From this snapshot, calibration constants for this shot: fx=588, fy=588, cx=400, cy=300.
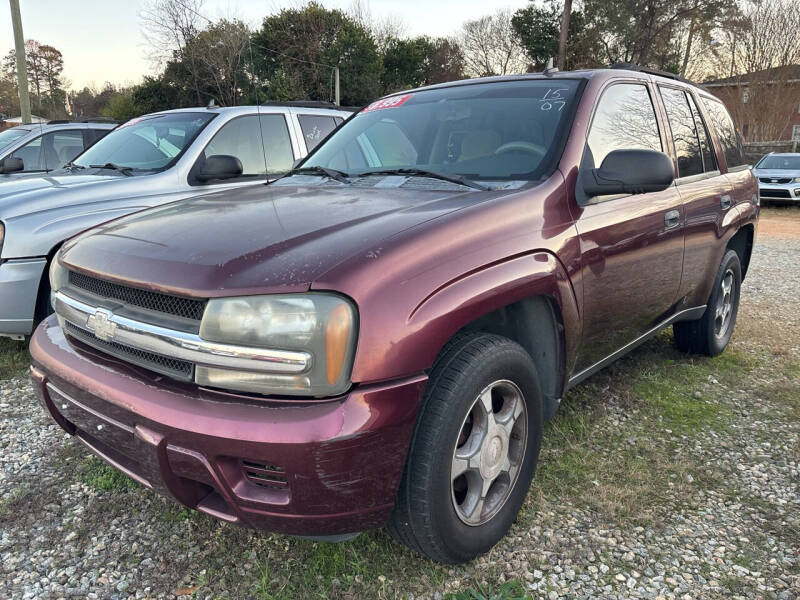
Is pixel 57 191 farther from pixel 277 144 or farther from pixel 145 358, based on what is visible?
pixel 145 358

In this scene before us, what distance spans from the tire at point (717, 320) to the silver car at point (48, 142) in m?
6.69

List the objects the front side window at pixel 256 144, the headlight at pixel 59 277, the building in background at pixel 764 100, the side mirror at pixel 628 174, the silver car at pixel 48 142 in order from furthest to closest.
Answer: the building in background at pixel 764 100
the silver car at pixel 48 142
the front side window at pixel 256 144
the side mirror at pixel 628 174
the headlight at pixel 59 277

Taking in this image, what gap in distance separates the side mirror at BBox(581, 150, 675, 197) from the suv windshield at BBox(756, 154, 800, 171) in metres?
17.0

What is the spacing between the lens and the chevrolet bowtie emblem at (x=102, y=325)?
185cm

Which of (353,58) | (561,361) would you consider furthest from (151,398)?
(353,58)

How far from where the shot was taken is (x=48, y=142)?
7.34 m

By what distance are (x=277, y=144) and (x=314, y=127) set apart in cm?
46

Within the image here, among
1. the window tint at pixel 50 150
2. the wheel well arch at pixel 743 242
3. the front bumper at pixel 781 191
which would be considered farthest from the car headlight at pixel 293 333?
the front bumper at pixel 781 191

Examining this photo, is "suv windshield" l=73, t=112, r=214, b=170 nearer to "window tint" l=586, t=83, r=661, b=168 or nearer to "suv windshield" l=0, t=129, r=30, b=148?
"suv windshield" l=0, t=129, r=30, b=148

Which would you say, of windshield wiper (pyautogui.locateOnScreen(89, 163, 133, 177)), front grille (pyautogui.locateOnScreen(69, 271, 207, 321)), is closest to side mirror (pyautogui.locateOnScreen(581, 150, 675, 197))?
front grille (pyautogui.locateOnScreen(69, 271, 207, 321))

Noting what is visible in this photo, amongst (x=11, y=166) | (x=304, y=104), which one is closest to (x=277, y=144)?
(x=304, y=104)

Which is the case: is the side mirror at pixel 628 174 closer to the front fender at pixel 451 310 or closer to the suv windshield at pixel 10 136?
the front fender at pixel 451 310

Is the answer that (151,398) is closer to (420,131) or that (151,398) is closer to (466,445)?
(466,445)

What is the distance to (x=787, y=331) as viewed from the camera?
4.95 meters
